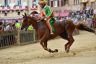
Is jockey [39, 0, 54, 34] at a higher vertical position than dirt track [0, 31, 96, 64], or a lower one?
higher

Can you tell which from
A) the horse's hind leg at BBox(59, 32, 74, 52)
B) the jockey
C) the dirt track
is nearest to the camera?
the dirt track

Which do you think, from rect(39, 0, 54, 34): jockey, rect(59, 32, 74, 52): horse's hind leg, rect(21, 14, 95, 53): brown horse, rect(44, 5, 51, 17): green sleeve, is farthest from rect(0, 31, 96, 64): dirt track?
rect(44, 5, 51, 17): green sleeve

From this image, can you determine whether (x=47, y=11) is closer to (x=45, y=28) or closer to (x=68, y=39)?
(x=45, y=28)

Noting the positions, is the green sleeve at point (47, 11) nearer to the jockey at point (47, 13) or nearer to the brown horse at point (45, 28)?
the jockey at point (47, 13)

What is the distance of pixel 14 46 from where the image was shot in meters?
23.6

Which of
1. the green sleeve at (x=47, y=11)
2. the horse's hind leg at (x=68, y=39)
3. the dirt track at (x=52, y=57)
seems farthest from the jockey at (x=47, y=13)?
the dirt track at (x=52, y=57)

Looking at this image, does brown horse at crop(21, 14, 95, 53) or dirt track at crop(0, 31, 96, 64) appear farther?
brown horse at crop(21, 14, 95, 53)

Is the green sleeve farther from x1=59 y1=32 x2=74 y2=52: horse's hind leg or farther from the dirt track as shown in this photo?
the dirt track

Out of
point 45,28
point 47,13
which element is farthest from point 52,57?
point 47,13

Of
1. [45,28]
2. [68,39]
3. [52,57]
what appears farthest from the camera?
[68,39]

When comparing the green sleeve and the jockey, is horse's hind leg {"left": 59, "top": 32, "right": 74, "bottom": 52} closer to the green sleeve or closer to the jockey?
the jockey

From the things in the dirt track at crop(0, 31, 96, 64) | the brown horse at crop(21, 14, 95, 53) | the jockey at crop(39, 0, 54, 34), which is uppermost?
the jockey at crop(39, 0, 54, 34)

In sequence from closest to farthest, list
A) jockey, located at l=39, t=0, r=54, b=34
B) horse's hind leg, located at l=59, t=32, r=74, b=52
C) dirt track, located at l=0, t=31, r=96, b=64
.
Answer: dirt track, located at l=0, t=31, r=96, b=64 < jockey, located at l=39, t=0, r=54, b=34 < horse's hind leg, located at l=59, t=32, r=74, b=52

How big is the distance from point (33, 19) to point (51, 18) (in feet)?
2.43
